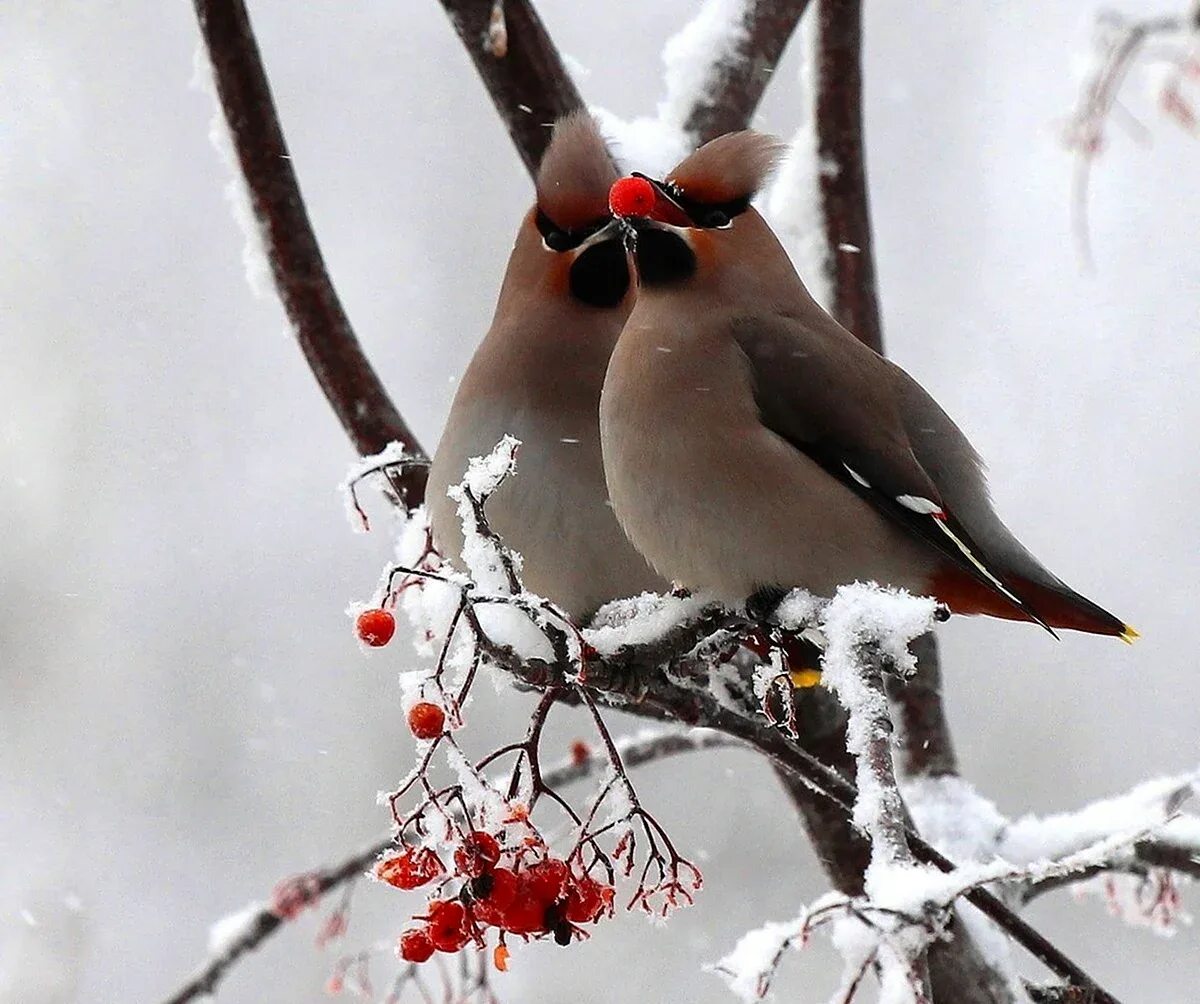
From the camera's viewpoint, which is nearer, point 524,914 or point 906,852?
point 906,852

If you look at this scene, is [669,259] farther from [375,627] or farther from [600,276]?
[375,627]

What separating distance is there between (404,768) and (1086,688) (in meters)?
2.71

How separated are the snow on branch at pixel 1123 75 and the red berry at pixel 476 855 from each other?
1069mm

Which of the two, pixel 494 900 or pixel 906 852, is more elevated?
pixel 494 900

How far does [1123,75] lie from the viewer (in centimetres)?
212

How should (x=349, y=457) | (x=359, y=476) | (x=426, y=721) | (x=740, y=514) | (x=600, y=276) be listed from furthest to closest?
(x=349, y=457) → (x=600, y=276) → (x=740, y=514) → (x=359, y=476) → (x=426, y=721)

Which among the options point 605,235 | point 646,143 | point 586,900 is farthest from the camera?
point 646,143

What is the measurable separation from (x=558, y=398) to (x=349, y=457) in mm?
5133

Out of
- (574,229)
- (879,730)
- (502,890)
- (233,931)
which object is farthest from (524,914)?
(233,931)

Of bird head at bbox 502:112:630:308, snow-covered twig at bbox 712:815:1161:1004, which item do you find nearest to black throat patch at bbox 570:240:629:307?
bird head at bbox 502:112:630:308

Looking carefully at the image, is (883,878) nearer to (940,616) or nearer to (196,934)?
(940,616)

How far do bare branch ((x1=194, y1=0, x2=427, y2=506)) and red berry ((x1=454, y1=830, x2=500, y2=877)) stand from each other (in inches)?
42.4

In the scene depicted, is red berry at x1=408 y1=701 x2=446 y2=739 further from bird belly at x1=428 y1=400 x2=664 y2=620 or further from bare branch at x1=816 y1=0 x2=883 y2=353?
bare branch at x1=816 y1=0 x2=883 y2=353

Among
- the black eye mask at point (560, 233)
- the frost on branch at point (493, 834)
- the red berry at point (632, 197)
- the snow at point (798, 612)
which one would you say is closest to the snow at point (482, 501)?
the frost on branch at point (493, 834)
